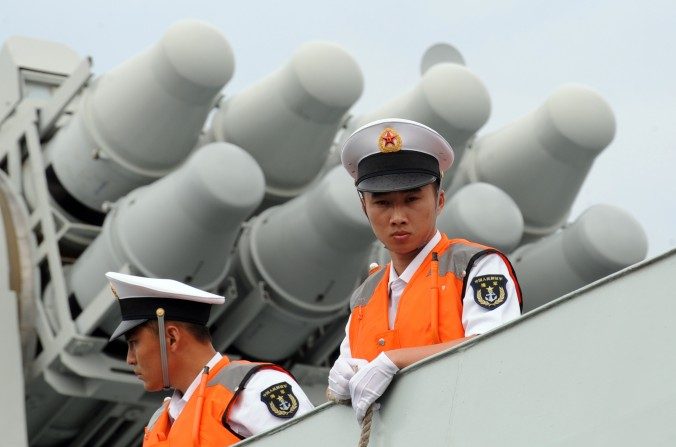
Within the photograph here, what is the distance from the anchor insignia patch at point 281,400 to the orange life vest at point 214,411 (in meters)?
0.09

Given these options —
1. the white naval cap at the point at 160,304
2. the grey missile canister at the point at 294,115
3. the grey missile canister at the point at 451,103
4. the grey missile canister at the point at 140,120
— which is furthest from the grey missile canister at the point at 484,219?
the white naval cap at the point at 160,304

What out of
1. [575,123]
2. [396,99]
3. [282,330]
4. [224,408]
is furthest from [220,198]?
[224,408]

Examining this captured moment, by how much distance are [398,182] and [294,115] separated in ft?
25.0

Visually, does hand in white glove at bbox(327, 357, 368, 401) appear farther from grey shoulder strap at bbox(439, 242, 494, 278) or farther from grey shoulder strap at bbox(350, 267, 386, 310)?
Answer: grey shoulder strap at bbox(350, 267, 386, 310)

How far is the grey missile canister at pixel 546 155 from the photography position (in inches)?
508

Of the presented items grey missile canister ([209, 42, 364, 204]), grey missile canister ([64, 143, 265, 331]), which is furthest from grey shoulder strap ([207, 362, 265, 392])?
grey missile canister ([209, 42, 364, 204])

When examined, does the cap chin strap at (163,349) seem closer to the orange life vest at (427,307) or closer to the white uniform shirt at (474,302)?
the orange life vest at (427,307)

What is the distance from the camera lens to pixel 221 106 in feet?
41.6

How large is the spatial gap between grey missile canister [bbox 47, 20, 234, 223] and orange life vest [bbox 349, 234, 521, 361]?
24.1 ft

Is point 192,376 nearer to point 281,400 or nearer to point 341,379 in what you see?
point 281,400

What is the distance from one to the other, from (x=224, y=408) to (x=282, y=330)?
7.57 metres

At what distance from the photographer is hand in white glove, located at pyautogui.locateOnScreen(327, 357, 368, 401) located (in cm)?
388

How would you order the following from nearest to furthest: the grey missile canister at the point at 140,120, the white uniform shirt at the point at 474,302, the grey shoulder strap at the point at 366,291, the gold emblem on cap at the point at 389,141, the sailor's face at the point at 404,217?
the white uniform shirt at the point at 474,302 → the sailor's face at the point at 404,217 → the gold emblem on cap at the point at 389,141 → the grey shoulder strap at the point at 366,291 → the grey missile canister at the point at 140,120

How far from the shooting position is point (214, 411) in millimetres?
4668
